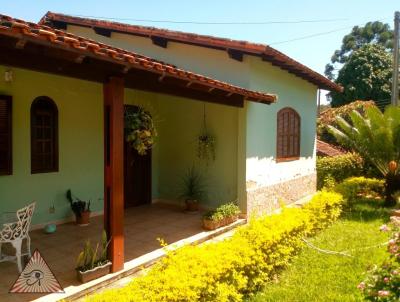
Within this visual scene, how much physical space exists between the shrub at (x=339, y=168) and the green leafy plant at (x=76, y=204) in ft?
31.6

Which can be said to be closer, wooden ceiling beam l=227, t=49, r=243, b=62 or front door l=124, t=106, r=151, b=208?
wooden ceiling beam l=227, t=49, r=243, b=62

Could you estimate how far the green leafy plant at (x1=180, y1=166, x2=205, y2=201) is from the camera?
31.3ft

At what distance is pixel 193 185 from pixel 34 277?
17.6 ft

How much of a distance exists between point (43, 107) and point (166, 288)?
218 inches

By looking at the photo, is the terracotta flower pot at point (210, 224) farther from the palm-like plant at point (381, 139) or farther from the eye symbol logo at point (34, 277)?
the palm-like plant at point (381, 139)

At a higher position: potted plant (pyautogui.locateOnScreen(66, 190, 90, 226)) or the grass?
potted plant (pyautogui.locateOnScreen(66, 190, 90, 226))

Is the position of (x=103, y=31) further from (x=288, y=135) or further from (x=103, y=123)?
(x=288, y=135)

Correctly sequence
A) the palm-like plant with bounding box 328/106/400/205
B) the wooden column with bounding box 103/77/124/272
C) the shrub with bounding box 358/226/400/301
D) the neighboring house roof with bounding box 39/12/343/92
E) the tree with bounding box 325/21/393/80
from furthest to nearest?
1. the tree with bounding box 325/21/393/80
2. the palm-like plant with bounding box 328/106/400/205
3. the neighboring house roof with bounding box 39/12/343/92
4. the wooden column with bounding box 103/77/124/272
5. the shrub with bounding box 358/226/400/301

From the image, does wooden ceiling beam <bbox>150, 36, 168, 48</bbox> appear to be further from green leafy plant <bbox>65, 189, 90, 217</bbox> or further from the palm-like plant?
the palm-like plant

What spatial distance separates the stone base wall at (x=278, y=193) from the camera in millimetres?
9273

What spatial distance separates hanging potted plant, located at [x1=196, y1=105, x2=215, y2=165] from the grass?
3.38m

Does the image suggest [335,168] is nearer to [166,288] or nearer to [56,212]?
[56,212]

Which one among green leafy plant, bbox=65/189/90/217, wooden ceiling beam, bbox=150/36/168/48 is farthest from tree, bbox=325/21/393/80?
green leafy plant, bbox=65/189/90/217

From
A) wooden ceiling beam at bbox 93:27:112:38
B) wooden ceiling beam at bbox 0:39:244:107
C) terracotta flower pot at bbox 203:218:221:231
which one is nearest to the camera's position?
wooden ceiling beam at bbox 0:39:244:107
